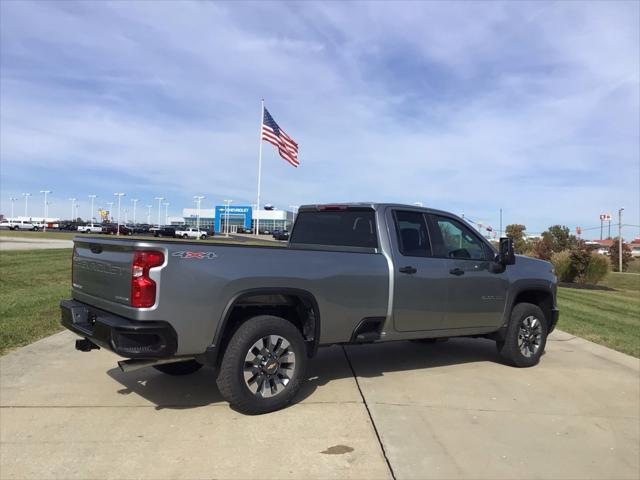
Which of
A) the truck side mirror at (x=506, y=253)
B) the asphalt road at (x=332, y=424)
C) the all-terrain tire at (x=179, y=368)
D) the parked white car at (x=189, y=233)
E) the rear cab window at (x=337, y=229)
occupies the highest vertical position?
the parked white car at (x=189, y=233)

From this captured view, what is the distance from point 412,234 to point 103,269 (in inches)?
125

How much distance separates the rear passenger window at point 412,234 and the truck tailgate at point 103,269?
9.12 feet

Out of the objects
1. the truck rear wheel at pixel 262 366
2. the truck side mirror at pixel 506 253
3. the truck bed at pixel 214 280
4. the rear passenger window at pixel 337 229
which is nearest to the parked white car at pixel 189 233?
the rear passenger window at pixel 337 229

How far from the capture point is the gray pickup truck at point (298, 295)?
13.6 ft

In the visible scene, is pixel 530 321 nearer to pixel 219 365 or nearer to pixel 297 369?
pixel 297 369

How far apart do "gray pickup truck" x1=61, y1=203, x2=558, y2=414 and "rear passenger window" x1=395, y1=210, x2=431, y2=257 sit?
15 millimetres

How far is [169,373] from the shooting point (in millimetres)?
5730

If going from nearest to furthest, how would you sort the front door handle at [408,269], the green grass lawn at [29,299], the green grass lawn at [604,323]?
the front door handle at [408,269] → the green grass lawn at [29,299] → the green grass lawn at [604,323]

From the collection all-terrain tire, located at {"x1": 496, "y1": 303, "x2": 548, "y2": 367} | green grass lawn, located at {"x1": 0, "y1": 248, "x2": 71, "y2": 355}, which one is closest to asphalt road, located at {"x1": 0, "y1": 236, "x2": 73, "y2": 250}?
green grass lawn, located at {"x1": 0, "y1": 248, "x2": 71, "y2": 355}

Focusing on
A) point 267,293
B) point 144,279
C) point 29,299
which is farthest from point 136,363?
point 29,299

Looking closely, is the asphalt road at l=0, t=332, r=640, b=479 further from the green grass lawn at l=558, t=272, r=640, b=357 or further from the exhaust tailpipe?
the green grass lawn at l=558, t=272, r=640, b=357

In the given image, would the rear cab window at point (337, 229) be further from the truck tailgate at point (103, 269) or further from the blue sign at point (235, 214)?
the blue sign at point (235, 214)

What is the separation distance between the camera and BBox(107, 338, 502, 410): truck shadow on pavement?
5118 millimetres

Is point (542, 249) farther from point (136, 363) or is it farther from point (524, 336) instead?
point (136, 363)
